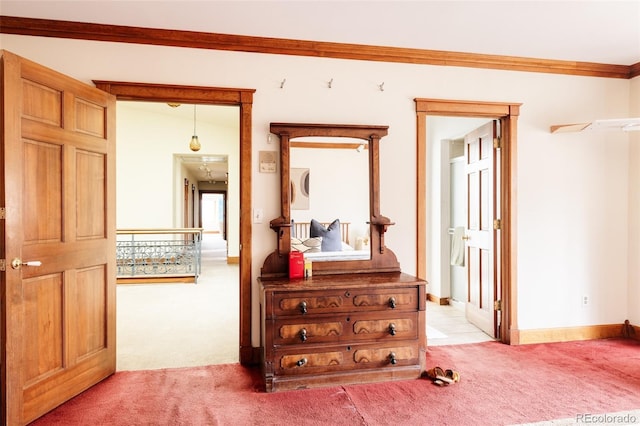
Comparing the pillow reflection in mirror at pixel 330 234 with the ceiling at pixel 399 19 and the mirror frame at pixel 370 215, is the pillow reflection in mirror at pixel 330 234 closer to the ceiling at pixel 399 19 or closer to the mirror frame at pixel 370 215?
the mirror frame at pixel 370 215

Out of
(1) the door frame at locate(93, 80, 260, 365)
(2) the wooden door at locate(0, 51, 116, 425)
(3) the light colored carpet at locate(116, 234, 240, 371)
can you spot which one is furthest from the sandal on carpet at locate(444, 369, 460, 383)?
(2) the wooden door at locate(0, 51, 116, 425)

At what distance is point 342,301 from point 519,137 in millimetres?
2315

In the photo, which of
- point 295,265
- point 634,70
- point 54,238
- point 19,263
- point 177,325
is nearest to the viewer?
point 19,263

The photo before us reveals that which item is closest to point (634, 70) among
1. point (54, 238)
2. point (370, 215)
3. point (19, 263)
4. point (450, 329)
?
point (370, 215)

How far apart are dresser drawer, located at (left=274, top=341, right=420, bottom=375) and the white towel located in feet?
7.70

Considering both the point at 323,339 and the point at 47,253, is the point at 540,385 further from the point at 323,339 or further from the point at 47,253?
the point at 47,253

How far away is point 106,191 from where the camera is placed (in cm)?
285

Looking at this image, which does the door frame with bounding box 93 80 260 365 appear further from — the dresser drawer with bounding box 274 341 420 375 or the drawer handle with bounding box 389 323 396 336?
the drawer handle with bounding box 389 323 396 336

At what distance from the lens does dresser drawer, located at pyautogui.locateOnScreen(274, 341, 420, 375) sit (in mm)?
2668

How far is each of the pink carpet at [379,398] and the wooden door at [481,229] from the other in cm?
77

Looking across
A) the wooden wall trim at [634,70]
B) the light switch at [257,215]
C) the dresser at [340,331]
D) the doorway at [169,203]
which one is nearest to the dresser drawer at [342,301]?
the dresser at [340,331]

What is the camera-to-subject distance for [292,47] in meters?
3.17

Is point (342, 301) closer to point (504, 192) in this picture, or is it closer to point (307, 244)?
point (307, 244)

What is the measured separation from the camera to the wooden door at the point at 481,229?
12.4 ft
